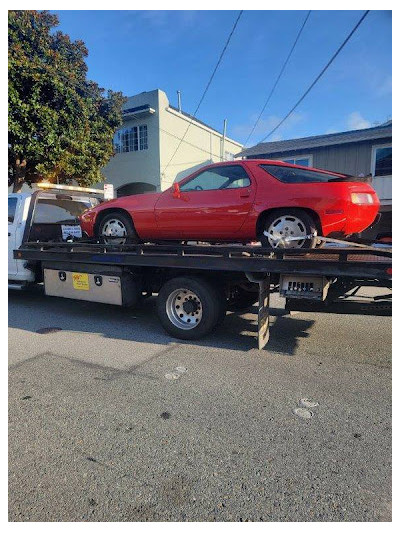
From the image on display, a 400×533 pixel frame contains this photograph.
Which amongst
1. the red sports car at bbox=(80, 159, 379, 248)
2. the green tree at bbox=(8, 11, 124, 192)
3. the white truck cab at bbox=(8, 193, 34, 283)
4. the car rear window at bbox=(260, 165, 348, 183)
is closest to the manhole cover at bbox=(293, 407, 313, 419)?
the red sports car at bbox=(80, 159, 379, 248)

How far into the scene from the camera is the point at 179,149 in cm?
1745

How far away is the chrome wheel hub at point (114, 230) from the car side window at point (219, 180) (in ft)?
4.15

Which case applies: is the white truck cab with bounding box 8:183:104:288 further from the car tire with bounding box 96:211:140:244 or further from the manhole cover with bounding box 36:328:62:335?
the manhole cover with bounding box 36:328:62:335

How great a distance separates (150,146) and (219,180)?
12.9m

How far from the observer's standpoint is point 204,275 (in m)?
4.60

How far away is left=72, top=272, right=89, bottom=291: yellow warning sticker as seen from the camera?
5473 mm

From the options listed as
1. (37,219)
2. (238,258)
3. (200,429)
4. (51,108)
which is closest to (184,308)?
A: (238,258)

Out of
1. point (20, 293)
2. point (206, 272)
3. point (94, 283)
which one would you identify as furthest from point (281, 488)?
point (20, 293)

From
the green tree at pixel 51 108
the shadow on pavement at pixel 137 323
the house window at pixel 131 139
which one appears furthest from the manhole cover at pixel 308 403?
the house window at pixel 131 139

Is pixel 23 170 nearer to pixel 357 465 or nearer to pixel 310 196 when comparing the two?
pixel 310 196

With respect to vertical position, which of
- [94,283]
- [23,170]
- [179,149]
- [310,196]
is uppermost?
[179,149]

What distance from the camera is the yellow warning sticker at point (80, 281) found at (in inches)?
215

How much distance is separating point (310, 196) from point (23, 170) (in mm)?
11938

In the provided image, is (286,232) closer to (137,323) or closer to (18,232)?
(137,323)
